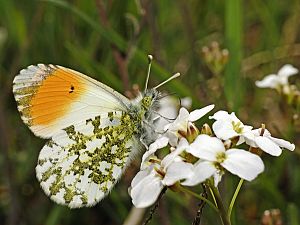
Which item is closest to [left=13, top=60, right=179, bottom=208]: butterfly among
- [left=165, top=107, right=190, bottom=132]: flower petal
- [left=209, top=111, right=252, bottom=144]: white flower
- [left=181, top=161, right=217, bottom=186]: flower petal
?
[left=165, top=107, right=190, bottom=132]: flower petal

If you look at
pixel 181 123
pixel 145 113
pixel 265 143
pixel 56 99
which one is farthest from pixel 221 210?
pixel 56 99

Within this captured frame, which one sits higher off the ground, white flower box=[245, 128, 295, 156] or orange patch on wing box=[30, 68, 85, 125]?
white flower box=[245, 128, 295, 156]

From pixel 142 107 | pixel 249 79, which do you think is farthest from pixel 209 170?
pixel 249 79

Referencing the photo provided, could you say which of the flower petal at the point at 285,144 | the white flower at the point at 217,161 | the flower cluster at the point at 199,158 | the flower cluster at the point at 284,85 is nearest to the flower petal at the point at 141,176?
the flower cluster at the point at 199,158

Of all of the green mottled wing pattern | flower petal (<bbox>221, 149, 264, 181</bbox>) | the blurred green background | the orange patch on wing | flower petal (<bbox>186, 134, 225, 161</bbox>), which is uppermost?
flower petal (<bbox>221, 149, 264, 181</bbox>)

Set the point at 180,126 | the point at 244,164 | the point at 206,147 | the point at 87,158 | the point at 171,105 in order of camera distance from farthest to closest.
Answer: the point at 171,105 → the point at 87,158 → the point at 180,126 → the point at 206,147 → the point at 244,164

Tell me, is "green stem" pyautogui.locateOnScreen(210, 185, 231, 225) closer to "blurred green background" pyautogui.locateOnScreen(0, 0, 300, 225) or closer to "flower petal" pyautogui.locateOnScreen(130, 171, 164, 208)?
"flower petal" pyautogui.locateOnScreen(130, 171, 164, 208)

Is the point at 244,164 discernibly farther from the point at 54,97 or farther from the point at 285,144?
the point at 54,97

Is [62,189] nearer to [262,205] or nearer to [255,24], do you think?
[262,205]
